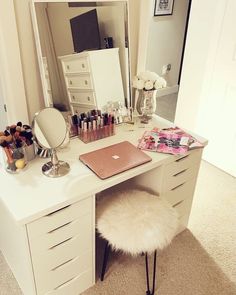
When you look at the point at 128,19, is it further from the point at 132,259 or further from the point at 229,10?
the point at 132,259

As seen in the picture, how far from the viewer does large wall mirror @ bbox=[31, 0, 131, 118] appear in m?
1.26

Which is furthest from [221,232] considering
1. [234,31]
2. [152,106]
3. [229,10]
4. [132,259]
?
[229,10]

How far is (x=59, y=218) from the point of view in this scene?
1.06 m

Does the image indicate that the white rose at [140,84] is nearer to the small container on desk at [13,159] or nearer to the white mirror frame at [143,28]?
the white mirror frame at [143,28]

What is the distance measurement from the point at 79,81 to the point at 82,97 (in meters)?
0.09

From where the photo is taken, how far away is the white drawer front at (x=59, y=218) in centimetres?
100

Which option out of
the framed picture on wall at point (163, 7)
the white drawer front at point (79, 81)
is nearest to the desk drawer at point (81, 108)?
the white drawer front at point (79, 81)

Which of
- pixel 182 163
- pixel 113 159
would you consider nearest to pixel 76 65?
pixel 113 159

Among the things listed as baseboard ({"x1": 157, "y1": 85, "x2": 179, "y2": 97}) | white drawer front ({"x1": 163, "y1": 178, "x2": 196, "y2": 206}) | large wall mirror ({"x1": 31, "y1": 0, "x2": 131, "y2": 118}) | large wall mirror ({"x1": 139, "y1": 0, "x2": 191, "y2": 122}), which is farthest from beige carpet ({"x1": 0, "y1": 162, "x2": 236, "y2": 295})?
baseboard ({"x1": 157, "y1": 85, "x2": 179, "y2": 97})

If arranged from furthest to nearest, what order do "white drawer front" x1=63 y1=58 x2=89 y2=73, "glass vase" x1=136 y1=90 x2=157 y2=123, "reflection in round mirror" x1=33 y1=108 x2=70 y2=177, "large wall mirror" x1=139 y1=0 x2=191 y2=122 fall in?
"large wall mirror" x1=139 y1=0 x2=191 y2=122 → "glass vase" x1=136 y1=90 x2=157 y2=123 → "white drawer front" x1=63 y1=58 x2=89 y2=73 → "reflection in round mirror" x1=33 y1=108 x2=70 y2=177

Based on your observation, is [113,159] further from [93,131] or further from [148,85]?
[148,85]

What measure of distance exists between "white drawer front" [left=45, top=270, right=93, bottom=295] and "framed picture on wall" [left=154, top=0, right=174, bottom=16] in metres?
3.24

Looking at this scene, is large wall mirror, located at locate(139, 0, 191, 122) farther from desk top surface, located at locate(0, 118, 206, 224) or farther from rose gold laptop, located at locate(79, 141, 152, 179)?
desk top surface, located at locate(0, 118, 206, 224)

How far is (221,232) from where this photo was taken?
181 cm
